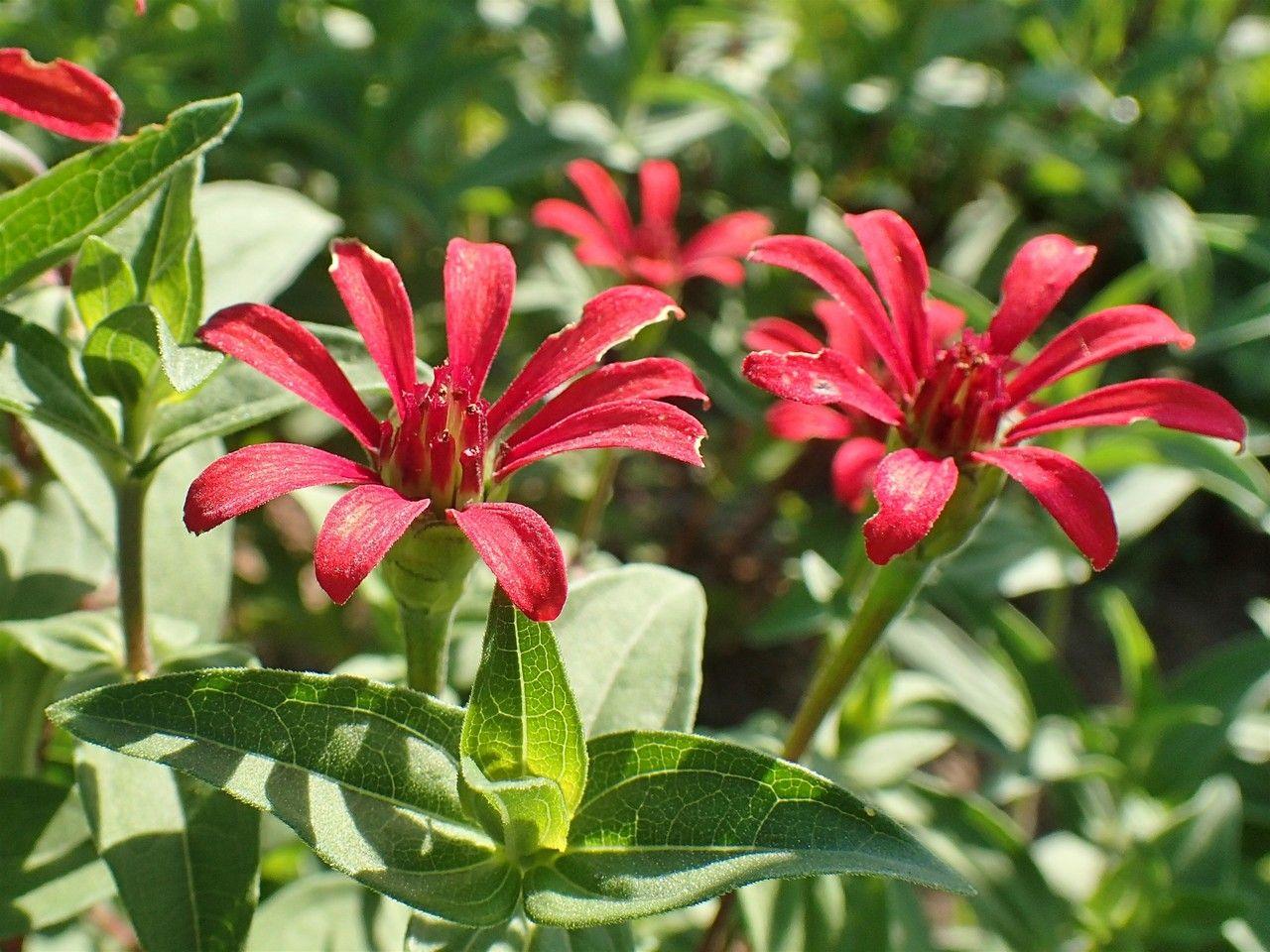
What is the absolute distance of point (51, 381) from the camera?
36.6 inches

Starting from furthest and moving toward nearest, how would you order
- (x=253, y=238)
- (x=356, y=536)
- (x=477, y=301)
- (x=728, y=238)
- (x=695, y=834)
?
(x=728, y=238), (x=253, y=238), (x=477, y=301), (x=695, y=834), (x=356, y=536)

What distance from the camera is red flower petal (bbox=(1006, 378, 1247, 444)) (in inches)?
35.7

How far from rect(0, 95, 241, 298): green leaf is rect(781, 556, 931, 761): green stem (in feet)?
1.93

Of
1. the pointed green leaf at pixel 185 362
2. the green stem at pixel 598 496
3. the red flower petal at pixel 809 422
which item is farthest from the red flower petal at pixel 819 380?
the green stem at pixel 598 496

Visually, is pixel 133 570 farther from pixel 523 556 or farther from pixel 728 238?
pixel 728 238

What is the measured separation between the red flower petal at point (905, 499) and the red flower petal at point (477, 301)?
1.01ft

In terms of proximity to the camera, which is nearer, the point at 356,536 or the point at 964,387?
the point at 356,536

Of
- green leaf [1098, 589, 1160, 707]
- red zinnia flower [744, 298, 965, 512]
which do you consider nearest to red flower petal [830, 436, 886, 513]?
red zinnia flower [744, 298, 965, 512]

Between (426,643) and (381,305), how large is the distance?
25 cm

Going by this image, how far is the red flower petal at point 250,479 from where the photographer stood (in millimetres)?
738

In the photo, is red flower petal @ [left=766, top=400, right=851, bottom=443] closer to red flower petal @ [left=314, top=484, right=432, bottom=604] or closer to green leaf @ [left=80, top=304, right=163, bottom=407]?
red flower petal @ [left=314, top=484, right=432, bottom=604]

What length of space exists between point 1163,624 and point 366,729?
6.84 feet

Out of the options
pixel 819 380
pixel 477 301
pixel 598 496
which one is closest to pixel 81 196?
pixel 477 301

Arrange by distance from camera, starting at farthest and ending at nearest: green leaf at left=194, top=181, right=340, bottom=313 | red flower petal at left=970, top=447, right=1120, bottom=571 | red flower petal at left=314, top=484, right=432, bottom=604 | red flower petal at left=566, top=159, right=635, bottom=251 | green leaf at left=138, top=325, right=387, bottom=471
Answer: red flower petal at left=566, top=159, right=635, bottom=251 < green leaf at left=194, top=181, right=340, bottom=313 < green leaf at left=138, top=325, right=387, bottom=471 < red flower petal at left=970, top=447, right=1120, bottom=571 < red flower petal at left=314, top=484, right=432, bottom=604
